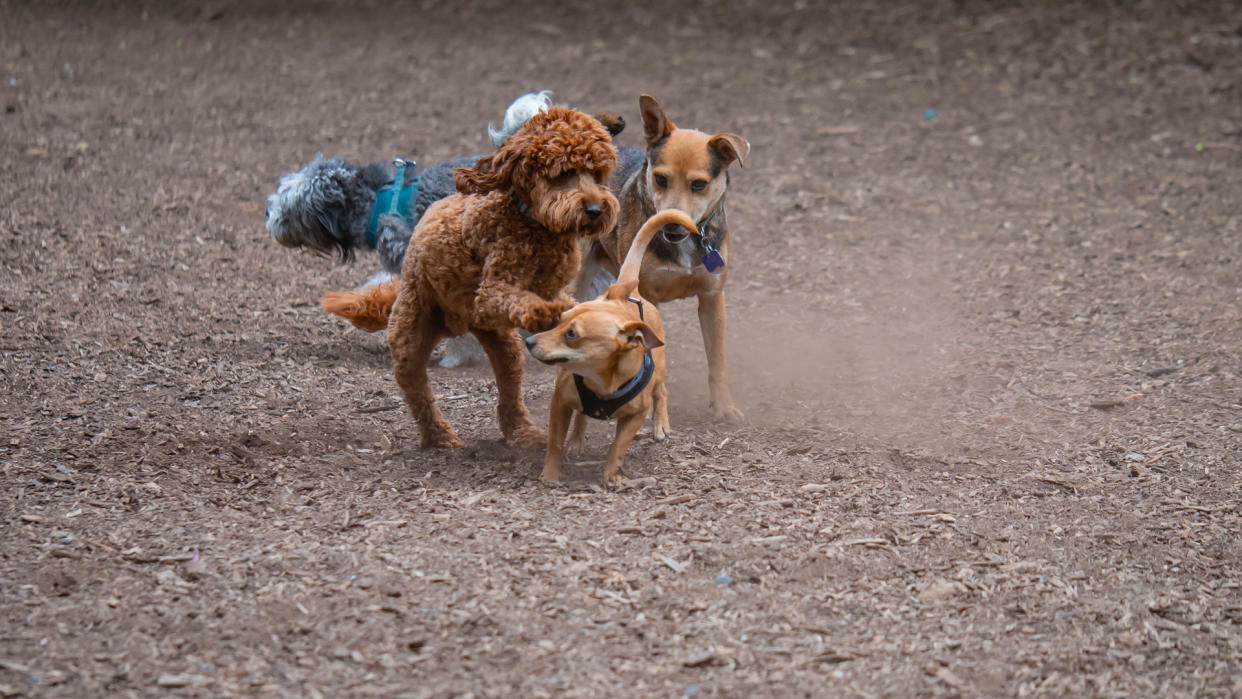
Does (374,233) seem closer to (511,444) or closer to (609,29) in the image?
(511,444)

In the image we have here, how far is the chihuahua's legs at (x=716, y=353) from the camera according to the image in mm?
5508

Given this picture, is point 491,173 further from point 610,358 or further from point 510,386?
point 510,386

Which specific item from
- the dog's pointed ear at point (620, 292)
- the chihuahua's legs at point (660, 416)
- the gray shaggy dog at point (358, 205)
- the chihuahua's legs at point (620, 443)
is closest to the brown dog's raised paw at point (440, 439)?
the chihuahua's legs at point (620, 443)

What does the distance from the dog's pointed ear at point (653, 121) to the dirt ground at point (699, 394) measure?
1.33 metres

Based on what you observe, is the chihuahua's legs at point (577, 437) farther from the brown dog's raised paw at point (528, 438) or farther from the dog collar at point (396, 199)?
the dog collar at point (396, 199)

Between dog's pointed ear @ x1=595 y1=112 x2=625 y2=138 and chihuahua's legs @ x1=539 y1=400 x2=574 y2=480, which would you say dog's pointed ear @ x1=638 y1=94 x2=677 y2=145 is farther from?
chihuahua's legs @ x1=539 y1=400 x2=574 y2=480

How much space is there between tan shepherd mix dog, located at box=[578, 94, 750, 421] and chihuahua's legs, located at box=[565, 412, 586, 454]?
80 cm

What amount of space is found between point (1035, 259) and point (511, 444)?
4468 millimetres

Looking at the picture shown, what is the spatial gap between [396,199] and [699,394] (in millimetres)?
1872

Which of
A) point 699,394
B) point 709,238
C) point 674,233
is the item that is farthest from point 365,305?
point 699,394

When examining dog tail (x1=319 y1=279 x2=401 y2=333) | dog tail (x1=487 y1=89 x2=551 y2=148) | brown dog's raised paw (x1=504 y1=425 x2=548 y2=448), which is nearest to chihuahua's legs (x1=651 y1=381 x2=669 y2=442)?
brown dog's raised paw (x1=504 y1=425 x2=548 y2=448)

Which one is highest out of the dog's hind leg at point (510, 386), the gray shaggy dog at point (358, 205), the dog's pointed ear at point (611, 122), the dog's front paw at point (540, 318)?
the dog's pointed ear at point (611, 122)

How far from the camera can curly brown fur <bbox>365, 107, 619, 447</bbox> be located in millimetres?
3900

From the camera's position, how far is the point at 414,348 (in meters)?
4.57
